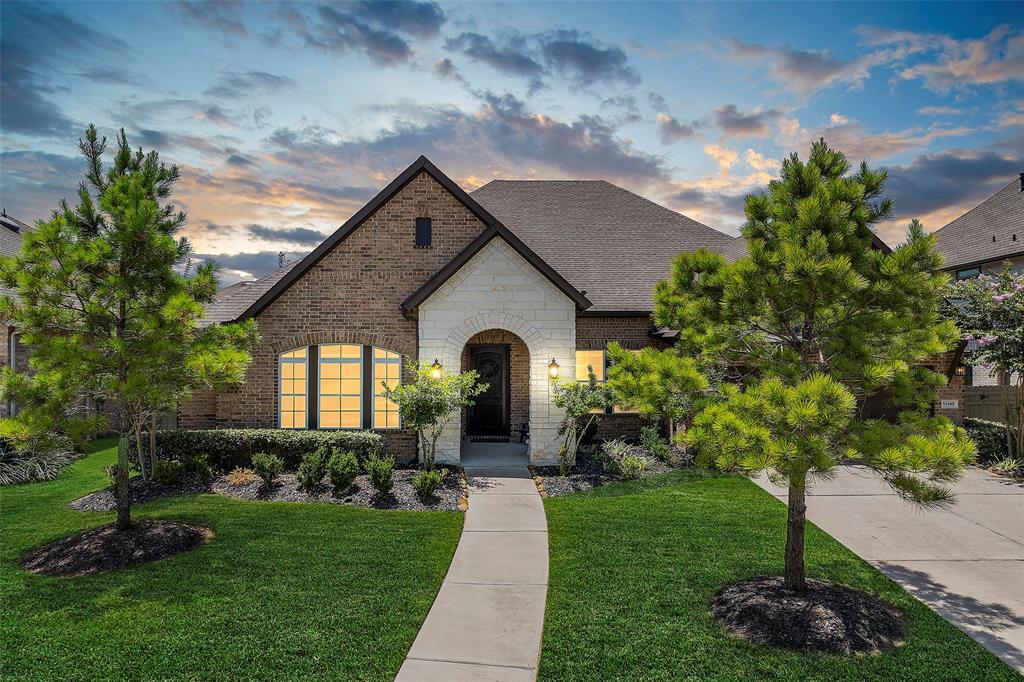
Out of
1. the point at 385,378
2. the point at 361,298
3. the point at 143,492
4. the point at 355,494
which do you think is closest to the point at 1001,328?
the point at 385,378

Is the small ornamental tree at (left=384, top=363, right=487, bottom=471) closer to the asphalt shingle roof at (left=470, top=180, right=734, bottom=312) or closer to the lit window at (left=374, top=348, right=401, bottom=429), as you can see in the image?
the lit window at (left=374, top=348, right=401, bottom=429)

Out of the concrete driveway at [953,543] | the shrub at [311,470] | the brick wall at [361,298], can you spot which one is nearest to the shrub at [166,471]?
the shrub at [311,470]

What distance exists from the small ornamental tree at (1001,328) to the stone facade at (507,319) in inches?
323

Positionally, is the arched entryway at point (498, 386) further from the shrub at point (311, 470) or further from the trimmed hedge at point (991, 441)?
the trimmed hedge at point (991, 441)

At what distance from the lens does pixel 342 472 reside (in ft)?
34.0

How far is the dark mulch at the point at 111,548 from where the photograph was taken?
729 cm

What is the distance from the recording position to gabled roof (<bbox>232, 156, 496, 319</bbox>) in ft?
43.2

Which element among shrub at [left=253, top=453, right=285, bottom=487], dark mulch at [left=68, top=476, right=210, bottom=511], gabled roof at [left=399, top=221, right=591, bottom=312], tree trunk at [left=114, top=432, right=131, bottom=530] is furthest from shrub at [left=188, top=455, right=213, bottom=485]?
gabled roof at [left=399, top=221, right=591, bottom=312]

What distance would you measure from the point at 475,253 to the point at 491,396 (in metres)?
4.49

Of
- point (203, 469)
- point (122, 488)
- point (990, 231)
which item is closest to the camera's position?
point (122, 488)

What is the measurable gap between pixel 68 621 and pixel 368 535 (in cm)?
341

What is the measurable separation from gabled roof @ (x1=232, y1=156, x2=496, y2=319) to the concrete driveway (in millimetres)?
8568

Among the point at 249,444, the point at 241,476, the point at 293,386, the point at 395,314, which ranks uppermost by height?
the point at 395,314

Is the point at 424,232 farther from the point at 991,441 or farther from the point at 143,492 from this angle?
the point at 991,441
